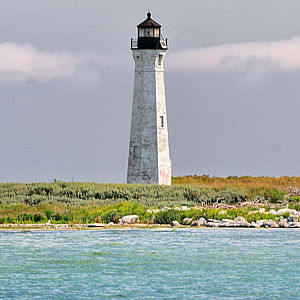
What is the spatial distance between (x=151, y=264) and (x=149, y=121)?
2117 cm

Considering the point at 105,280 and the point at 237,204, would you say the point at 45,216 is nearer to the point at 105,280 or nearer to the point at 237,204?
the point at 237,204

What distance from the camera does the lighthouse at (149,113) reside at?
39781 millimetres

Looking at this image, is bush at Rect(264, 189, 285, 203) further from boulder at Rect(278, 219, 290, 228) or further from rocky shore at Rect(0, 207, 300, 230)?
boulder at Rect(278, 219, 290, 228)

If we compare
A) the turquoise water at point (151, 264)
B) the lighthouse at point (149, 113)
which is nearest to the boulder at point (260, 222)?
the turquoise water at point (151, 264)

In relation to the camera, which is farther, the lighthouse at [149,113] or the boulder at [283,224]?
the lighthouse at [149,113]

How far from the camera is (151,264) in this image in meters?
19.0

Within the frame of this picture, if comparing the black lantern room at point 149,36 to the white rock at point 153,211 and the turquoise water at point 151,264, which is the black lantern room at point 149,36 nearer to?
the white rock at point 153,211

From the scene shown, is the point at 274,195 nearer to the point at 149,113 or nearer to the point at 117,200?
the point at 117,200

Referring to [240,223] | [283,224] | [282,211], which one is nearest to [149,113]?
[282,211]

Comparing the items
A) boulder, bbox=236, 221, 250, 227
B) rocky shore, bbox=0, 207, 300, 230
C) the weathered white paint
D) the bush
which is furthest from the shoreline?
the weathered white paint

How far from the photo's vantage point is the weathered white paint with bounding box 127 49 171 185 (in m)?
39.8

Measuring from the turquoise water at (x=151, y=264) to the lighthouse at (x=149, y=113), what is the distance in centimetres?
1458

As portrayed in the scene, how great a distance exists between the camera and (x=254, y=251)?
822 inches

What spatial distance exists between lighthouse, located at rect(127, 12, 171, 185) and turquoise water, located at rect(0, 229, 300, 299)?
47.8ft
